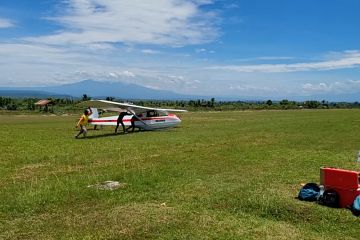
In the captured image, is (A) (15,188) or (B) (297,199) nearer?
(B) (297,199)

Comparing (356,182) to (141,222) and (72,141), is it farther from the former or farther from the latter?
(72,141)

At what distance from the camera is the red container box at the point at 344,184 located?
385 inches

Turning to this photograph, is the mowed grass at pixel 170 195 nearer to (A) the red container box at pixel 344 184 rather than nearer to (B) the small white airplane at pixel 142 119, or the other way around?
(A) the red container box at pixel 344 184

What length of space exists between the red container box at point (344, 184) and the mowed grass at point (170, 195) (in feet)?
1.33

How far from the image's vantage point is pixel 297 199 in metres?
10.7

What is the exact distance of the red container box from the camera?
978 centimetres

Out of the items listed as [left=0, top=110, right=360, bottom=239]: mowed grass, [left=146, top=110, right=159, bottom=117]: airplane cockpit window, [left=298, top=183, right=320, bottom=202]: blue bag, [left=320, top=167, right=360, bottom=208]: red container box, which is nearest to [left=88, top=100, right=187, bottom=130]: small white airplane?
[left=146, top=110, right=159, bottom=117]: airplane cockpit window

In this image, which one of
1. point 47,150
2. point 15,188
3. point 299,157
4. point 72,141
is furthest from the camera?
point 72,141

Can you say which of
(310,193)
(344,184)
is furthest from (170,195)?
(344,184)

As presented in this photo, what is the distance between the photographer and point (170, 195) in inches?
441

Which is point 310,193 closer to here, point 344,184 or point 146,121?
point 344,184

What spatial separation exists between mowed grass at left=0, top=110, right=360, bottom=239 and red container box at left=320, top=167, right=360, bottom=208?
406mm

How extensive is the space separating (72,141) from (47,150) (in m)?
4.51

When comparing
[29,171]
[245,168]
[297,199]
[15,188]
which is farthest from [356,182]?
[29,171]
